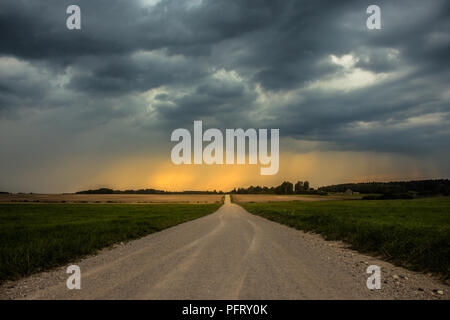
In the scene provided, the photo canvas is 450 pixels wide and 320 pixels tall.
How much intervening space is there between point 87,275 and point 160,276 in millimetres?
2246

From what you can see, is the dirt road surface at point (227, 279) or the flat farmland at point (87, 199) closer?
the dirt road surface at point (227, 279)

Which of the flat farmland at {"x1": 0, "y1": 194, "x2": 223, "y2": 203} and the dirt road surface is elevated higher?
the dirt road surface

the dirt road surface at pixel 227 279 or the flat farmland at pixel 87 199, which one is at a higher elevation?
the dirt road surface at pixel 227 279

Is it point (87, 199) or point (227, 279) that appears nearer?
point (227, 279)

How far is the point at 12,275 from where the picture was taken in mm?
8078

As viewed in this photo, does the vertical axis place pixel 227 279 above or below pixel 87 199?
above

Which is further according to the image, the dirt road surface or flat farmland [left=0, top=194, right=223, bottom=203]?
flat farmland [left=0, top=194, right=223, bottom=203]
